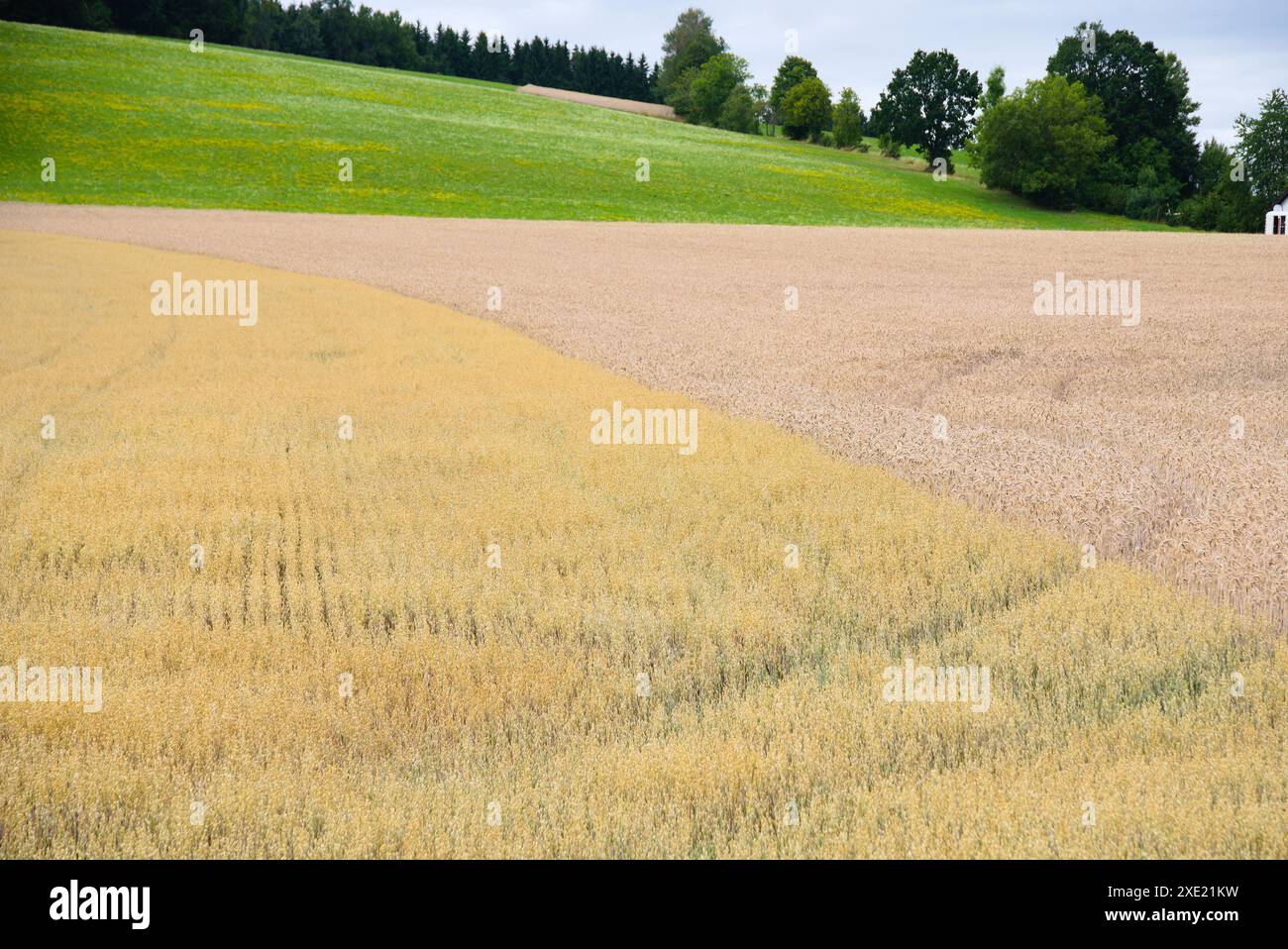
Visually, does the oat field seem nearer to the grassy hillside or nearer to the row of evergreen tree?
the grassy hillside

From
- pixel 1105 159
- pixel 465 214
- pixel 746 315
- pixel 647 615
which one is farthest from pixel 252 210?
pixel 1105 159

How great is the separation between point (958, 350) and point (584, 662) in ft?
39.9

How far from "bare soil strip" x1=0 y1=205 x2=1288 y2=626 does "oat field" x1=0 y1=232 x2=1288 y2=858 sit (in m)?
0.86

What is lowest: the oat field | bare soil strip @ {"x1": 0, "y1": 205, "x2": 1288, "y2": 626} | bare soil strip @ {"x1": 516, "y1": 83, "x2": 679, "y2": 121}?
the oat field

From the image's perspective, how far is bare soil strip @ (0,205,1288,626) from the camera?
7988 millimetres

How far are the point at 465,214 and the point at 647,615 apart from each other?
151 feet

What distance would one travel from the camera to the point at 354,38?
13575 centimetres

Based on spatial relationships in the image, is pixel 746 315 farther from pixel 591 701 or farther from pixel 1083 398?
pixel 591 701

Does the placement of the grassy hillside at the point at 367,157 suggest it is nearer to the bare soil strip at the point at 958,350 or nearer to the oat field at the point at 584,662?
the bare soil strip at the point at 958,350

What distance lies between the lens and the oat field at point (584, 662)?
4066mm

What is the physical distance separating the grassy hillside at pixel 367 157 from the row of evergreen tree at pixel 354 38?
88.2 feet

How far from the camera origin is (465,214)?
162 feet

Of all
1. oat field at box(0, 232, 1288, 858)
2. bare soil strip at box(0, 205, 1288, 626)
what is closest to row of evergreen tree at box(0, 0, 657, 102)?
bare soil strip at box(0, 205, 1288, 626)
